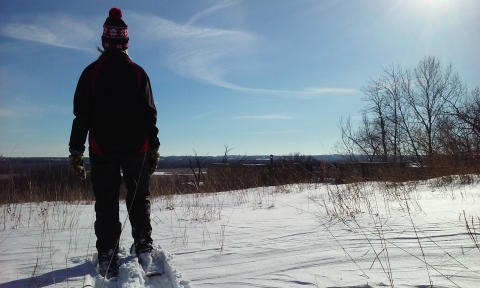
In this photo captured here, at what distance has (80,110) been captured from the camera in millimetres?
2270

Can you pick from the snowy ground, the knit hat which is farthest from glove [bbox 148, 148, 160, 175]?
the knit hat

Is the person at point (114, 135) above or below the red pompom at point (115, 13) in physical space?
below

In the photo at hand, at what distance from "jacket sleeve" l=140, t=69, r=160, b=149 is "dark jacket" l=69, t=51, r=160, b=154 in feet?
0.18

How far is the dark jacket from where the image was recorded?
228cm

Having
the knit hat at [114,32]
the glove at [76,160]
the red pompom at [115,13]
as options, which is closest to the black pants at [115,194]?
the glove at [76,160]

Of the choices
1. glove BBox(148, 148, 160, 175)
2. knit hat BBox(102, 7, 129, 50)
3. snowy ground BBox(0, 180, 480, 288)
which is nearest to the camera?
snowy ground BBox(0, 180, 480, 288)

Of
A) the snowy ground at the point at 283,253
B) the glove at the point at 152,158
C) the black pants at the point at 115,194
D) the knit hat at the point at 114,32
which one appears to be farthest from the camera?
the glove at the point at 152,158

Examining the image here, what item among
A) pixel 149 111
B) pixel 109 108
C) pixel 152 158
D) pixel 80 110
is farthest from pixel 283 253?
pixel 80 110

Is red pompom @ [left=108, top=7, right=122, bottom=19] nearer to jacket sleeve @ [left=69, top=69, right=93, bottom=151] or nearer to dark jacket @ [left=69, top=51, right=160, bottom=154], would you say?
dark jacket @ [left=69, top=51, right=160, bottom=154]

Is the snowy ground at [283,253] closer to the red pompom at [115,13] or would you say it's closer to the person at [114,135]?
the person at [114,135]

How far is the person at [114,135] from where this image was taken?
7.43 ft

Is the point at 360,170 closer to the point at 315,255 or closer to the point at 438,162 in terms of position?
the point at 438,162

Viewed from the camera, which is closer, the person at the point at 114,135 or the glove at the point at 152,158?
the person at the point at 114,135

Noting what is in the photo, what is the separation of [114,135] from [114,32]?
78 cm
